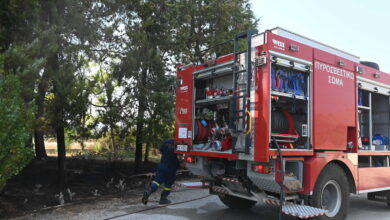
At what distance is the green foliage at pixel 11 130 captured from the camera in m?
5.14

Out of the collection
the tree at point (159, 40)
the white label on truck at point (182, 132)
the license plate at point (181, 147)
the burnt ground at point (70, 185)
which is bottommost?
the burnt ground at point (70, 185)

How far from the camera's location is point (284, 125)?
530cm

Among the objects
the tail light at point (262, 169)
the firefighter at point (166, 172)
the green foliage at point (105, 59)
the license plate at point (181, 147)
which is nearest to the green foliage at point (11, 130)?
the green foliage at point (105, 59)

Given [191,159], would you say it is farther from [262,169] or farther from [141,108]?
[141,108]

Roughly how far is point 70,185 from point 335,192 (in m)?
6.62

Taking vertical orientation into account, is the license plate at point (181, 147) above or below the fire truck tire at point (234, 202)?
above

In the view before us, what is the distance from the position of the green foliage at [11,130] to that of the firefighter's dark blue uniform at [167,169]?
7.57 feet

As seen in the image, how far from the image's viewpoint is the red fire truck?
4.81 metres

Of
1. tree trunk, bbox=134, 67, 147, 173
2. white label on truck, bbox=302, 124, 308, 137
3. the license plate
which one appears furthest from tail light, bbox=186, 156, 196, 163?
tree trunk, bbox=134, 67, 147, 173

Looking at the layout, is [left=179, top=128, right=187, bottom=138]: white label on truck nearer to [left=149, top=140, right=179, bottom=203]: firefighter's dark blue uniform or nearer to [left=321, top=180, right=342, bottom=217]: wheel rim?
[left=149, top=140, right=179, bottom=203]: firefighter's dark blue uniform

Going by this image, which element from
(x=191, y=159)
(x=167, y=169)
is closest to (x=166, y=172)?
(x=167, y=169)

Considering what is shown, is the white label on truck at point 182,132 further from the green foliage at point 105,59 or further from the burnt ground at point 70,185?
the burnt ground at point 70,185

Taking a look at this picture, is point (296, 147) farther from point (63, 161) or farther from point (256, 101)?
point (63, 161)

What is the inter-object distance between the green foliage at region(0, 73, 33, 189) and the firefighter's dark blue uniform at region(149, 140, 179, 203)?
2.31m
